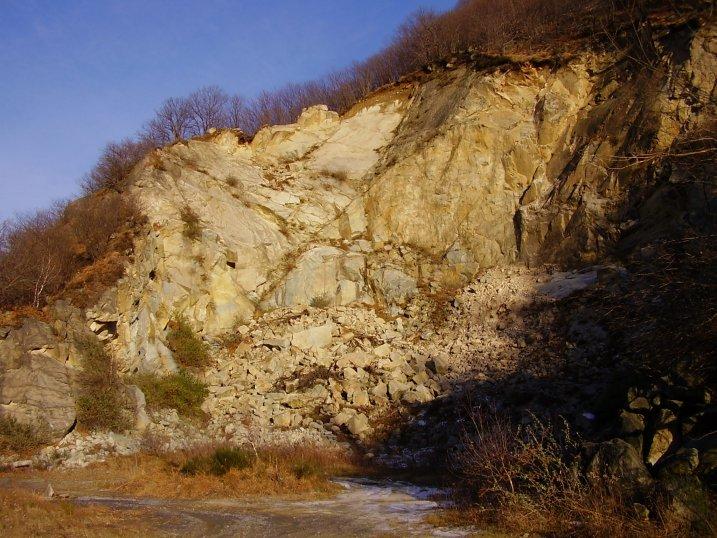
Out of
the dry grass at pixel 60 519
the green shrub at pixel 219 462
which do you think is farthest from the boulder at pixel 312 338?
the dry grass at pixel 60 519

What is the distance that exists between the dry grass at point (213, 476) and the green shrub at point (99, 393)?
158 cm

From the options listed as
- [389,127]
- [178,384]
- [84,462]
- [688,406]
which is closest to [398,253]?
[389,127]

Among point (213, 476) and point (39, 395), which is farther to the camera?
point (39, 395)

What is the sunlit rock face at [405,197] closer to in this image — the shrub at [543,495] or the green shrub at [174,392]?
the green shrub at [174,392]

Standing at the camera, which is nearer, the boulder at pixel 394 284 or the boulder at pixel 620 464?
the boulder at pixel 620 464

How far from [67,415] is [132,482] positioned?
351 centimetres

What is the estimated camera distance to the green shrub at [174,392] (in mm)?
15461

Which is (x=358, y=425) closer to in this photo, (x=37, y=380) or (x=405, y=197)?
(x=37, y=380)

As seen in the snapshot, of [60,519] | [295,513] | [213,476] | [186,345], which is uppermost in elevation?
[186,345]

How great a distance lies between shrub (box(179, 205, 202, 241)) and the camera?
1984cm

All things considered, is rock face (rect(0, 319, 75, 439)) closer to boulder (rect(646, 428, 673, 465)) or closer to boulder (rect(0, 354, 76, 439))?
boulder (rect(0, 354, 76, 439))

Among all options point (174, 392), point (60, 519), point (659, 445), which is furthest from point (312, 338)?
point (659, 445)

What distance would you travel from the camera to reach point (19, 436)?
12.6 meters

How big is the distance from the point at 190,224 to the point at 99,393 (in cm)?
769
